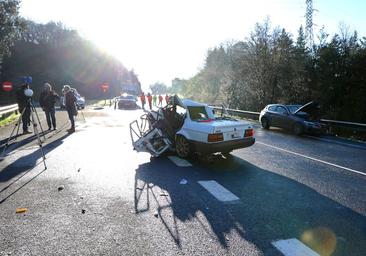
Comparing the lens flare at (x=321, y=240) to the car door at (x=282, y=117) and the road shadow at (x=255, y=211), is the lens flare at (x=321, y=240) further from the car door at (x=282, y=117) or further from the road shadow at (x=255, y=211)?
the car door at (x=282, y=117)

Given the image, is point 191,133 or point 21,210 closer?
point 21,210

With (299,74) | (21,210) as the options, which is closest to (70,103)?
(21,210)

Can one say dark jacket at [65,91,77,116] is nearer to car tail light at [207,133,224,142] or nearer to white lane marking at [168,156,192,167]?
white lane marking at [168,156,192,167]

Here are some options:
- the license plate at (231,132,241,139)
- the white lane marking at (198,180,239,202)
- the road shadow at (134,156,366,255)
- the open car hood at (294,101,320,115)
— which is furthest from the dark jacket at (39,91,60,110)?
the open car hood at (294,101,320,115)

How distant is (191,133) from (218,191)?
9.22ft

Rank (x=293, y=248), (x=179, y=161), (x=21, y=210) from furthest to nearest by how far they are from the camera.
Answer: (x=179, y=161)
(x=21, y=210)
(x=293, y=248)

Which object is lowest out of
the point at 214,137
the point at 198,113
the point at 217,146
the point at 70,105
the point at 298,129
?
the point at 298,129

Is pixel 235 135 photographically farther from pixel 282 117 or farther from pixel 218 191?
pixel 282 117

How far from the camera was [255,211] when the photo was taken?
511 cm

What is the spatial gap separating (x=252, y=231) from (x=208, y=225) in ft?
2.00

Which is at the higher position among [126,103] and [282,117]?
[126,103]

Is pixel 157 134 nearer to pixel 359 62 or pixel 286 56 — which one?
pixel 359 62

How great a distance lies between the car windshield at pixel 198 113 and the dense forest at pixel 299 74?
17399 millimetres

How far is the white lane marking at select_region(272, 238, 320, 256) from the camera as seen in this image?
3.79 metres
